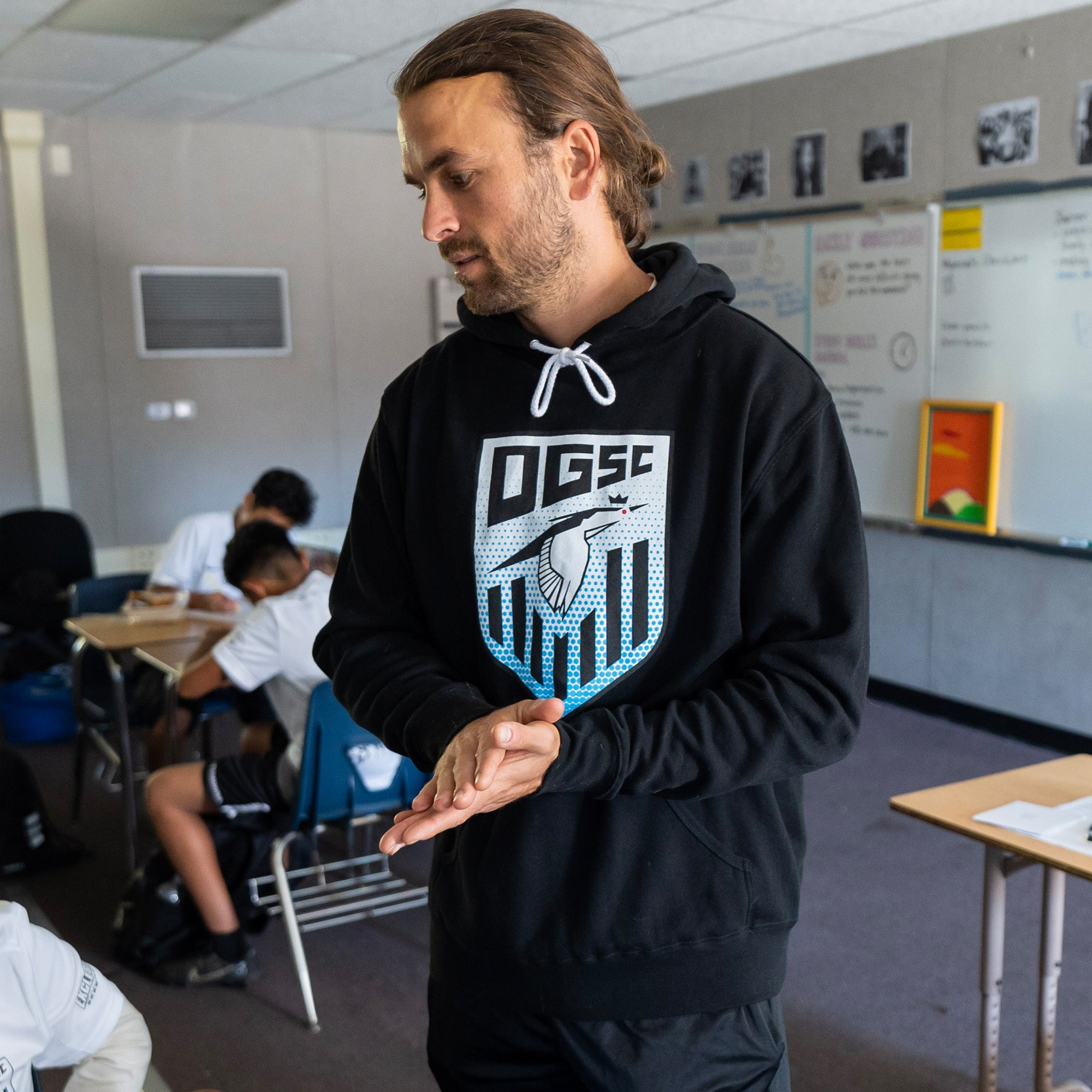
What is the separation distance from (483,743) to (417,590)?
304mm

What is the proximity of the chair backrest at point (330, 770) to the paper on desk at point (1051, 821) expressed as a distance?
1.35 meters

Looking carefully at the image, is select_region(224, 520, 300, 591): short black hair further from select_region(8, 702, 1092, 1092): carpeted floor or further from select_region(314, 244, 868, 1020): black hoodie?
select_region(314, 244, 868, 1020): black hoodie

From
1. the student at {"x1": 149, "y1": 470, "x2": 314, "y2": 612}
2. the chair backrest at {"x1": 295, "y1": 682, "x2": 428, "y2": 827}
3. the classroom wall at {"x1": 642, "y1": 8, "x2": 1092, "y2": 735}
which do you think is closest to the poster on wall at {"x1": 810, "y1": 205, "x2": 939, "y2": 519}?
the classroom wall at {"x1": 642, "y1": 8, "x2": 1092, "y2": 735}

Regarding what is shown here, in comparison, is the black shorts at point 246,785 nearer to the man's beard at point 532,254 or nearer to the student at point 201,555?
the student at point 201,555

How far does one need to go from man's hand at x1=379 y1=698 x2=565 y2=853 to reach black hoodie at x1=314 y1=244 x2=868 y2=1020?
1.0 inches

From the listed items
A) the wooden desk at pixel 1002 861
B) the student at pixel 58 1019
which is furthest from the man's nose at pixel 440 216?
the wooden desk at pixel 1002 861

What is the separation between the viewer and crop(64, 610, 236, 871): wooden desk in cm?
349

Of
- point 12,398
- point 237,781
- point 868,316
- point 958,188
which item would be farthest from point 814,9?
point 12,398

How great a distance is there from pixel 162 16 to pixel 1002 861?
4.27 metres

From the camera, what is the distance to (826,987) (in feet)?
9.21

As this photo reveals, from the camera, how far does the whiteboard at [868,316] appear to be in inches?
189

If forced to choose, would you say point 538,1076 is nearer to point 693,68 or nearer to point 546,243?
point 546,243

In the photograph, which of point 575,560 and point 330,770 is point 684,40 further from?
point 575,560

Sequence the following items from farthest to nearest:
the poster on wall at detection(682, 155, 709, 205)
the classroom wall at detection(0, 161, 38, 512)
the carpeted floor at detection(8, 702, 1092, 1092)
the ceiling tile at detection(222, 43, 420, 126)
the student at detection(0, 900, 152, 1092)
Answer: the classroom wall at detection(0, 161, 38, 512)
the poster on wall at detection(682, 155, 709, 205)
the ceiling tile at detection(222, 43, 420, 126)
the carpeted floor at detection(8, 702, 1092, 1092)
the student at detection(0, 900, 152, 1092)
